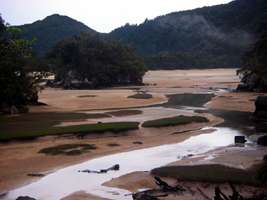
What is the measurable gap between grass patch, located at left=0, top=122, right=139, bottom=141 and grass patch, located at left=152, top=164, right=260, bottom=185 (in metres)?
12.3

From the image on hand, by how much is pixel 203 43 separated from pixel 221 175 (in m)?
181

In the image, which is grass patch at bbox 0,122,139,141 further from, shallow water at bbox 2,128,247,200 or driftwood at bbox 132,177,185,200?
driftwood at bbox 132,177,185,200

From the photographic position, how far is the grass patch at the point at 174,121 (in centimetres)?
3756

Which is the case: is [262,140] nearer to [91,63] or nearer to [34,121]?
[34,121]

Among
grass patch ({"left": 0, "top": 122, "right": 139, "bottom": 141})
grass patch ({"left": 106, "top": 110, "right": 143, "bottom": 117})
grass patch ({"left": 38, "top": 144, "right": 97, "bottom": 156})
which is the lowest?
grass patch ({"left": 38, "top": 144, "right": 97, "bottom": 156})

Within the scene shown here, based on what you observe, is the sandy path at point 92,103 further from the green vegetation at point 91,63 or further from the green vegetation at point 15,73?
the green vegetation at point 91,63

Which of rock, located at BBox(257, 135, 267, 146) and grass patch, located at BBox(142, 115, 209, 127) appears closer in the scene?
rock, located at BBox(257, 135, 267, 146)

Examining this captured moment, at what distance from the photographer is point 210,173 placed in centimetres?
2066

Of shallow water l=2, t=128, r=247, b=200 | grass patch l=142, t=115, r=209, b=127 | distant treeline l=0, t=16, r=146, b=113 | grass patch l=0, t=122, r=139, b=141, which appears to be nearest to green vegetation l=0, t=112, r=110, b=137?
grass patch l=0, t=122, r=139, b=141

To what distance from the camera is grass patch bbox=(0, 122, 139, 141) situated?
31.5 m

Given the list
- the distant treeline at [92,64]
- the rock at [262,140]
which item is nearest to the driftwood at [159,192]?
the rock at [262,140]

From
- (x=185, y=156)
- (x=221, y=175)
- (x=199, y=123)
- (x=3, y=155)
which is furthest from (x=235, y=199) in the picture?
(x=199, y=123)

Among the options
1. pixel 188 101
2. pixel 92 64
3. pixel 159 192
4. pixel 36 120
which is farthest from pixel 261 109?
pixel 92 64

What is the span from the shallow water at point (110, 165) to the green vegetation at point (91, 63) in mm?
57908
